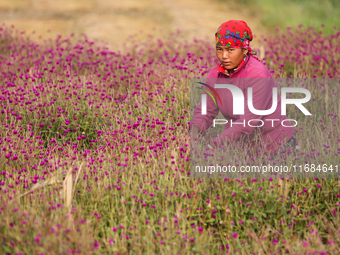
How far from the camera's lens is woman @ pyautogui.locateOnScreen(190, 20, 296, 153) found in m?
3.11

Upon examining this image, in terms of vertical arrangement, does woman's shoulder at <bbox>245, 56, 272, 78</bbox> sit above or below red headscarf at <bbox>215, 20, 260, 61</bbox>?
below

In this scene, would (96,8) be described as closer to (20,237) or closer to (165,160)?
(165,160)

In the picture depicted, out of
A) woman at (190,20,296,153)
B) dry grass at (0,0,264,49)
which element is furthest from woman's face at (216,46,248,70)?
dry grass at (0,0,264,49)

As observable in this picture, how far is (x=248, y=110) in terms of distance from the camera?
10.4 feet

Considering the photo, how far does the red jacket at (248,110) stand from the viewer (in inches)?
125

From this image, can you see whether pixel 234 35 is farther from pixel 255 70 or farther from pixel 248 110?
pixel 248 110

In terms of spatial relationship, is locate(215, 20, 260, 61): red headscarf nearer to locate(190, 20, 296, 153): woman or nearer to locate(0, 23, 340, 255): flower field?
locate(190, 20, 296, 153): woman

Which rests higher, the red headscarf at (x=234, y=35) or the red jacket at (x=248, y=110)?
the red headscarf at (x=234, y=35)

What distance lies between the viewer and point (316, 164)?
3.16 m

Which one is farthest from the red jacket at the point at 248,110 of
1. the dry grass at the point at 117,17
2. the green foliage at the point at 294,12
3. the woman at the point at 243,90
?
the green foliage at the point at 294,12

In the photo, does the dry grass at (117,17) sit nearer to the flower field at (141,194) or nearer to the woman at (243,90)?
the flower field at (141,194)

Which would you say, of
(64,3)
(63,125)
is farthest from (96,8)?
(63,125)

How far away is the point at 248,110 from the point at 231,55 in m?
0.50

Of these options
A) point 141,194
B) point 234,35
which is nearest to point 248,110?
point 234,35
